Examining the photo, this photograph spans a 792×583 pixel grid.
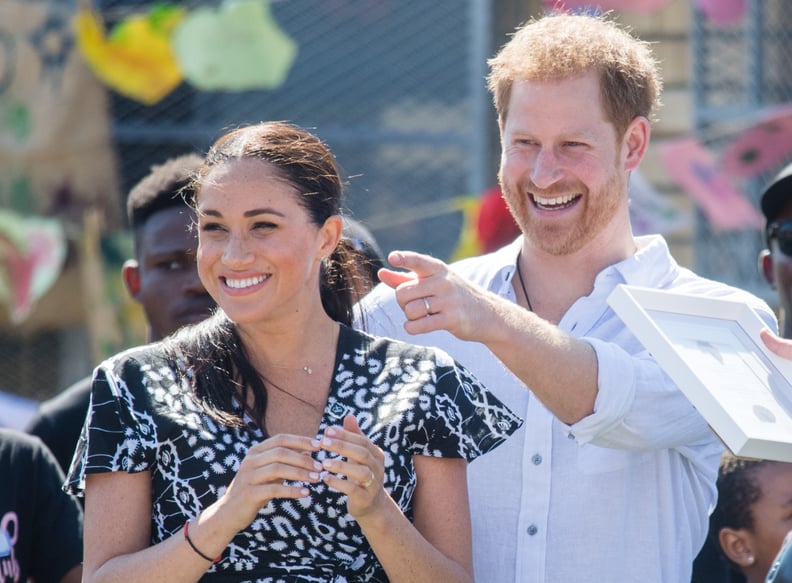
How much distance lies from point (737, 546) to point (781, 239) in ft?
2.87

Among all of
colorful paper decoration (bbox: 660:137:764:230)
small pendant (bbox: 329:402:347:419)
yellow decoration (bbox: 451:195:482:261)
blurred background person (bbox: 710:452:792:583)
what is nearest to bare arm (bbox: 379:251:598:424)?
small pendant (bbox: 329:402:347:419)

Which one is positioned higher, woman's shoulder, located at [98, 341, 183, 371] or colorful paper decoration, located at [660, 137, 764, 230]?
woman's shoulder, located at [98, 341, 183, 371]

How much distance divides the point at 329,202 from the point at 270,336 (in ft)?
0.98

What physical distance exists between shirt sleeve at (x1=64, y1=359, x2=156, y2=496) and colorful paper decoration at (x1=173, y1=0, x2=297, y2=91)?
12.4 ft

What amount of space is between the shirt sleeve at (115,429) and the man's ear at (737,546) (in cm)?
170

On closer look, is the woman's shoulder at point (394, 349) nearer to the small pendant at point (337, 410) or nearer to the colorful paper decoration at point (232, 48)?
the small pendant at point (337, 410)

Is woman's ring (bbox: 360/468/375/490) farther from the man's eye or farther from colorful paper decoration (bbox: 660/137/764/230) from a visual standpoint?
colorful paper decoration (bbox: 660/137/764/230)

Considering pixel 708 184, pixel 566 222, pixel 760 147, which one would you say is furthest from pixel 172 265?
pixel 760 147

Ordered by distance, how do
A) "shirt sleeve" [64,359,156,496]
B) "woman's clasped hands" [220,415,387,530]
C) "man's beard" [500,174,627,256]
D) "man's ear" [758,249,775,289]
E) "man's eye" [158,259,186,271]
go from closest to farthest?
1. "woman's clasped hands" [220,415,387,530]
2. "shirt sleeve" [64,359,156,496]
3. "man's beard" [500,174,627,256]
4. "man's ear" [758,249,775,289]
5. "man's eye" [158,259,186,271]

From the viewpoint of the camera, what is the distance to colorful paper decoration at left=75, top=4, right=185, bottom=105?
248 inches

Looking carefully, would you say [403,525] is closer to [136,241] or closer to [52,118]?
[136,241]

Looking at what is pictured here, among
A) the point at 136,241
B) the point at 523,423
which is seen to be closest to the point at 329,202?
the point at 523,423

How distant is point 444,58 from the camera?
693 cm

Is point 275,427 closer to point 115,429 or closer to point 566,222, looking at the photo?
point 115,429
